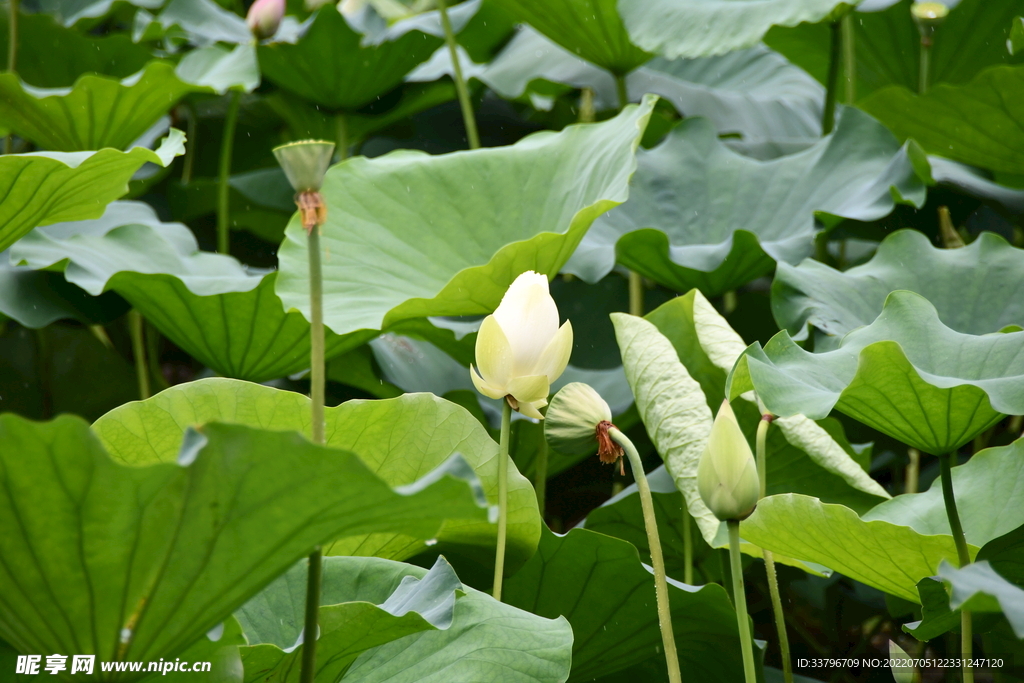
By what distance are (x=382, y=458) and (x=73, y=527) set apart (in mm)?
373

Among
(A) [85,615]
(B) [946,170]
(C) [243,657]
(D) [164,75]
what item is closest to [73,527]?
(A) [85,615]

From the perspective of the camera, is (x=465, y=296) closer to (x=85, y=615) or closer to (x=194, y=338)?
(x=194, y=338)

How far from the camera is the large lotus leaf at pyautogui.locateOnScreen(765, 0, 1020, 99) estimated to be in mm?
1682

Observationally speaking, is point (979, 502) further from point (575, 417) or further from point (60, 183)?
point (60, 183)

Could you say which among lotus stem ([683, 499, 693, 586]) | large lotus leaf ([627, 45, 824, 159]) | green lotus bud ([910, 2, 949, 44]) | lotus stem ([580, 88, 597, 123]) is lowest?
lotus stem ([683, 499, 693, 586])

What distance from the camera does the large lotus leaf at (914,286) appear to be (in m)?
1.12

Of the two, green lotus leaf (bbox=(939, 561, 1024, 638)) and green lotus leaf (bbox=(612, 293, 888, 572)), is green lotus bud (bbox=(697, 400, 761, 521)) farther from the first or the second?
green lotus leaf (bbox=(612, 293, 888, 572))

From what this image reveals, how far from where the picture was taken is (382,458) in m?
0.85

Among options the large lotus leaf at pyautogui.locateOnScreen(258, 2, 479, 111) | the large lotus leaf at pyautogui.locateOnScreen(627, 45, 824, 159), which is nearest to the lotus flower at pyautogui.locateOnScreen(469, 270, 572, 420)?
the large lotus leaf at pyautogui.locateOnScreen(258, 2, 479, 111)

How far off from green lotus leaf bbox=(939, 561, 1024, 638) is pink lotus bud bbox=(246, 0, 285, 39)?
1358mm

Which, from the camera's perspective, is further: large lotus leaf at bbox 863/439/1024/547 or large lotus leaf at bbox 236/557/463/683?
large lotus leaf at bbox 863/439/1024/547

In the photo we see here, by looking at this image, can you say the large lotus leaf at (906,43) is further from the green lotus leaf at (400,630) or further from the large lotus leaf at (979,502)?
the green lotus leaf at (400,630)

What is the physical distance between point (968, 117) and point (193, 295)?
1183 mm

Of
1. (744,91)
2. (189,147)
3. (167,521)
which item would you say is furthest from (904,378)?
(189,147)
